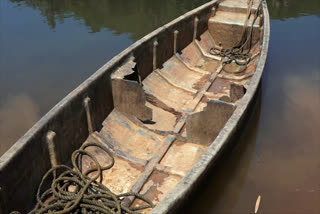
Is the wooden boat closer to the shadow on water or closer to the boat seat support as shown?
the boat seat support

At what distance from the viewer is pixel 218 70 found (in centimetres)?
771

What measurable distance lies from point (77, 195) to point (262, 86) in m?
6.26

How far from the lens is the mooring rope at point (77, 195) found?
3439 mm

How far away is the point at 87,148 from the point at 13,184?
4.66ft

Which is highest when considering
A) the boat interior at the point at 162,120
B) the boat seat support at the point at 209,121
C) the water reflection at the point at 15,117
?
the boat seat support at the point at 209,121

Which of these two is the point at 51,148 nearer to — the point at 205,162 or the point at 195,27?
the point at 205,162

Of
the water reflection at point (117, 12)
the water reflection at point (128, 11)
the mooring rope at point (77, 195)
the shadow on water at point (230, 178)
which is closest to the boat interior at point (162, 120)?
the mooring rope at point (77, 195)

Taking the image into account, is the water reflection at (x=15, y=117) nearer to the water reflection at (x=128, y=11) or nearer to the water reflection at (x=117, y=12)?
the water reflection at (x=117, y=12)

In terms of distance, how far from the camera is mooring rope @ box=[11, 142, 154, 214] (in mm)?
3439

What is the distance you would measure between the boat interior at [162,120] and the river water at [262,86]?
23.0 inches

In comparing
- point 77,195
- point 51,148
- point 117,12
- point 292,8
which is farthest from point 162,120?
point 292,8

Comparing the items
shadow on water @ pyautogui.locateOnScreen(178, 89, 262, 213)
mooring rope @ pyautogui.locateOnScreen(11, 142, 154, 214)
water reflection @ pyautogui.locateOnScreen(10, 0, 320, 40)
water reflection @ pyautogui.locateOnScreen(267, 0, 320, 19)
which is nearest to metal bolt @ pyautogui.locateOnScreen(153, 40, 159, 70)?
shadow on water @ pyautogui.locateOnScreen(178, 89, 262, 213)

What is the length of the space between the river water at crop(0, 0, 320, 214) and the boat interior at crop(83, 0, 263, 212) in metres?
0.58

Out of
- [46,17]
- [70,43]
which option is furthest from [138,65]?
[46,17]
